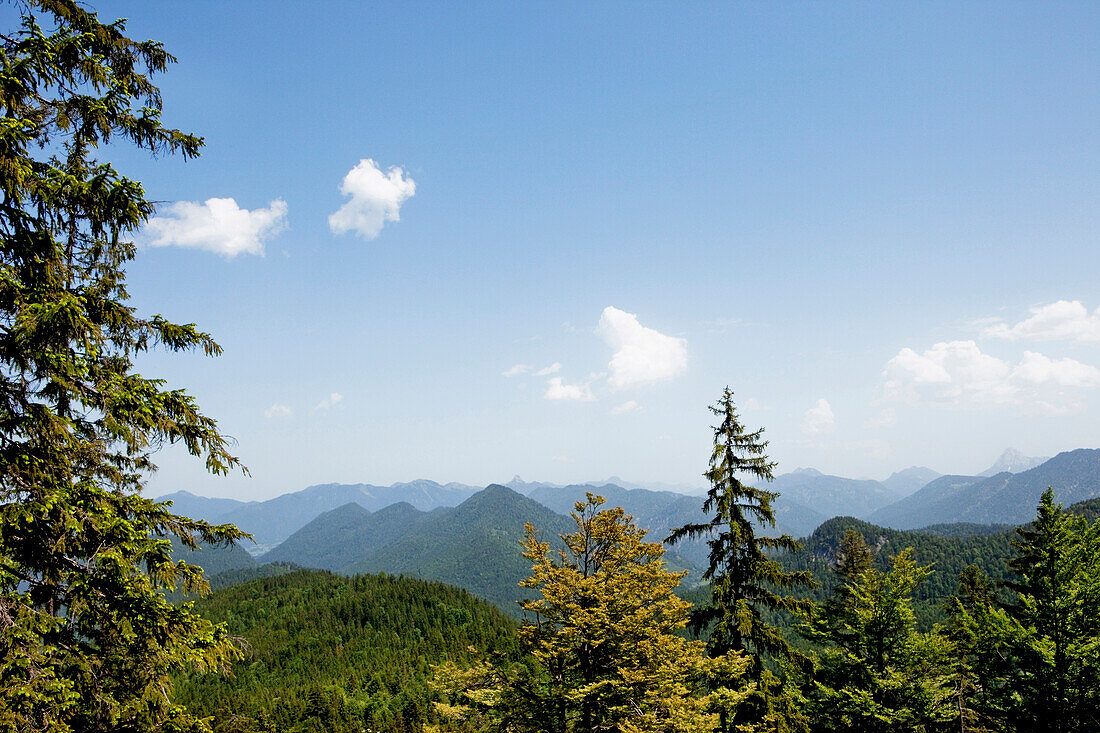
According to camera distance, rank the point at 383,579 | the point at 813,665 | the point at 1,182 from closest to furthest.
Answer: the point at 1,182
the point at 813,665
the point at 383,579

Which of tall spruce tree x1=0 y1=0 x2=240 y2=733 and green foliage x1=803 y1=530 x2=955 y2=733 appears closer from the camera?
tall spruce tree x1=0 y1=0 x2=240 y2=733

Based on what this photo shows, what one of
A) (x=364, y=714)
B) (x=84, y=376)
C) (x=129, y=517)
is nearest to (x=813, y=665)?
(x=129, y=517)

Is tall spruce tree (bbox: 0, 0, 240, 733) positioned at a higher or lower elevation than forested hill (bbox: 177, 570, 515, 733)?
higher

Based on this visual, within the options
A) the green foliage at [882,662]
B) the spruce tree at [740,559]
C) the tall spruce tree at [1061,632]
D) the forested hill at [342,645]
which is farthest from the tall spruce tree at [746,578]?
the forested hill at [342,645]

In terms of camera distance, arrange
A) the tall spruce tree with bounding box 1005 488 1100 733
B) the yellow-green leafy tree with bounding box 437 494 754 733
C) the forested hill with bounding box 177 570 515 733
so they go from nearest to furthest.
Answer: the yellow-green leafy tree with bounding box 437 494 754 733
the tall spruce tree with bounding box 1005 488 1100 733
the forested hill with bounding box 177 570 515 733

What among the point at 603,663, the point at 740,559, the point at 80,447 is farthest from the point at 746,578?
the point at 80,447

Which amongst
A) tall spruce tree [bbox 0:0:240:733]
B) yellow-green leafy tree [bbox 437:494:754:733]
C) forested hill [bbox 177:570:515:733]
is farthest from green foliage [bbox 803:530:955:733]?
forested hill [bbox 177:570:515:733]

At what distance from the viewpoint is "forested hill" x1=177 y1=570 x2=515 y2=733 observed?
3661 inches

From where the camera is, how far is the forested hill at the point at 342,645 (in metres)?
93.0

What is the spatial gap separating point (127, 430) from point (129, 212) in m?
3.31

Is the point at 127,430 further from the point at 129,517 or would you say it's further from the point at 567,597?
the point at 567,597

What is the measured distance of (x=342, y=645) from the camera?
135 metres

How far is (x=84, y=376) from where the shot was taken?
23.2ft

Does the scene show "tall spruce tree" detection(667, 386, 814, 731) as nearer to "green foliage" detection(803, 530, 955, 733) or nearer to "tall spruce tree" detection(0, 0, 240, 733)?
"green foliage" detection(803, 530, 955, 733)
